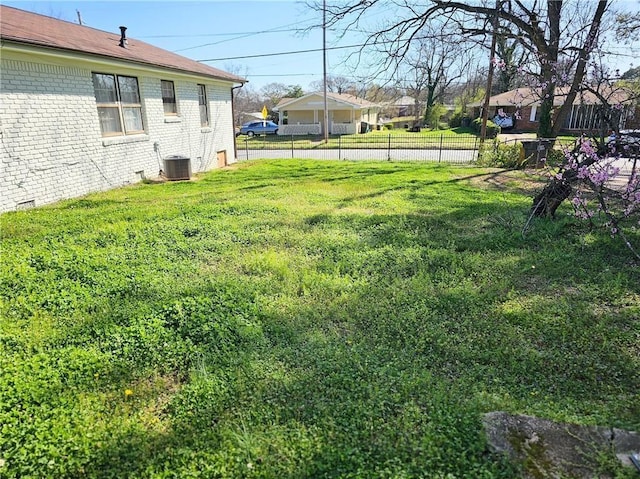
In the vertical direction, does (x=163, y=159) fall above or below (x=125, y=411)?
above

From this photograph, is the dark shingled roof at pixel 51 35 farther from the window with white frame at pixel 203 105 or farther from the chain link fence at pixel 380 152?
the chain link fence at pixel 380 152

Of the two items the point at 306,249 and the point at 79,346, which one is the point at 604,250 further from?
the point at 79,346

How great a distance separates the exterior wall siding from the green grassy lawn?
1.45 meters

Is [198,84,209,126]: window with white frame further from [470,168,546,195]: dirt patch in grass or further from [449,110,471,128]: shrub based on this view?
[449,110,471,128]: shrub

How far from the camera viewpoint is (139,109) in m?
10.1

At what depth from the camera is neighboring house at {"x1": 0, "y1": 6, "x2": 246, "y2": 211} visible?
263 inches

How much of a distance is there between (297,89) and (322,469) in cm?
5497

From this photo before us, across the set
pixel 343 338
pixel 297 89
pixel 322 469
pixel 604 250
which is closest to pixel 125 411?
pixel 322 469

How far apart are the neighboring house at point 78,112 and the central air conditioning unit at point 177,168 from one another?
255mm

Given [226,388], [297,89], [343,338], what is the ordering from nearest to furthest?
[226,388]
[343,338]
[297,89]

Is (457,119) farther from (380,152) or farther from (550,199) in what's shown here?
(550,199)

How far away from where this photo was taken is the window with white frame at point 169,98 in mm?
11172

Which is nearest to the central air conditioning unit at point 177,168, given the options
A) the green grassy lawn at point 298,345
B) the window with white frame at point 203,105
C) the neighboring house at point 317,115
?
the window with white frame at point 203,105

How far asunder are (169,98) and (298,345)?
10548 mm
